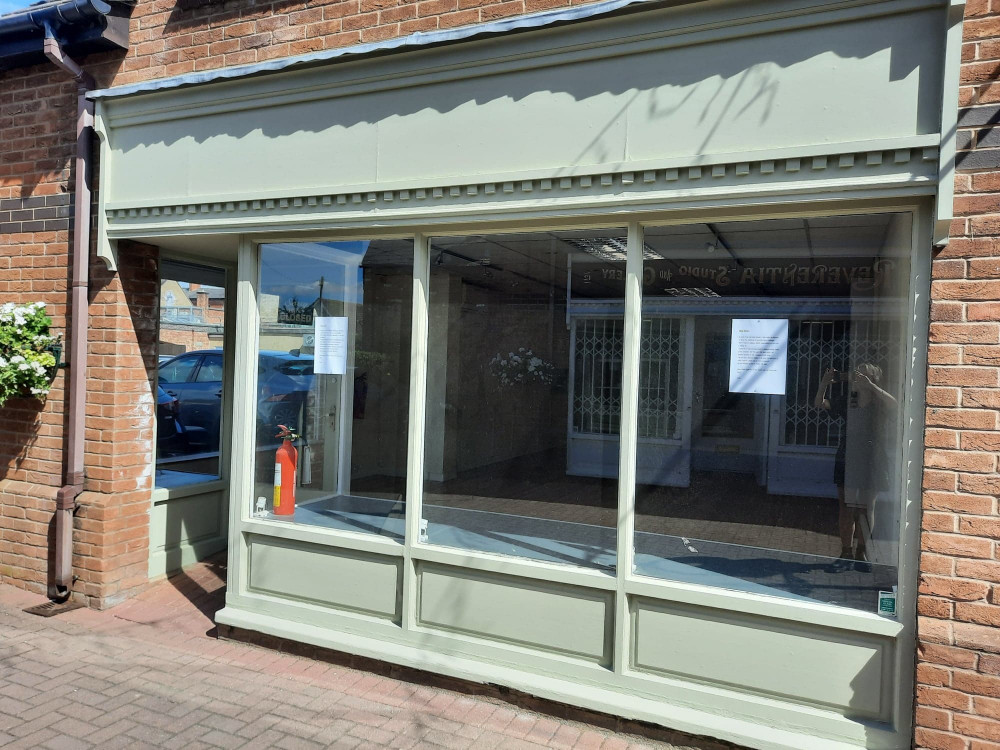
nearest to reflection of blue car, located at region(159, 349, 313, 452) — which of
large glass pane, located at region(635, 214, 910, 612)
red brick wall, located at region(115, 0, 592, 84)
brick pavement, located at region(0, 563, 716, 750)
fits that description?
brick pavement, located at region(0, 563, 716, 750)

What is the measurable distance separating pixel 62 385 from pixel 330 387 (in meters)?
2.13

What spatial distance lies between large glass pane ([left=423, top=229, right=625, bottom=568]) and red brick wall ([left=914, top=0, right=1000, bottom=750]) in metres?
1.59

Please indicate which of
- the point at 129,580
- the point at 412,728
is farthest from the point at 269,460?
the point at 412,728

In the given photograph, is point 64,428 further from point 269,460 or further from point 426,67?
point 426,67

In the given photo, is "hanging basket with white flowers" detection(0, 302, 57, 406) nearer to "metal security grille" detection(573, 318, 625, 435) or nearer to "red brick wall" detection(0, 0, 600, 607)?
"red brick wall" detection(0, 0, 600, 607)

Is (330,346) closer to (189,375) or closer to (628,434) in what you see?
(189,375)

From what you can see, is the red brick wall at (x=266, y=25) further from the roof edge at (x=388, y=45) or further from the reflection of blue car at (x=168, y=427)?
the reflection of blue car at (x=168, y=427)

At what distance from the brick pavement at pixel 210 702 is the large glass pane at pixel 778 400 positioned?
106 centimetres

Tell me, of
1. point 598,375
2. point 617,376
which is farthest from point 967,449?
point 598,375

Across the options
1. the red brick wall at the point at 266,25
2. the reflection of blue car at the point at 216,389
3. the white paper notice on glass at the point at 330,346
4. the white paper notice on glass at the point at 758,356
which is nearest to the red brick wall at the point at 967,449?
the white paper notice on glass at the point at 758,356

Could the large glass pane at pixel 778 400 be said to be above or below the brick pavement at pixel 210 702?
above

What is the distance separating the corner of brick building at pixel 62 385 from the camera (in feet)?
18.4

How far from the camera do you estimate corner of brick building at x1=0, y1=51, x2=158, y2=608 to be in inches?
220

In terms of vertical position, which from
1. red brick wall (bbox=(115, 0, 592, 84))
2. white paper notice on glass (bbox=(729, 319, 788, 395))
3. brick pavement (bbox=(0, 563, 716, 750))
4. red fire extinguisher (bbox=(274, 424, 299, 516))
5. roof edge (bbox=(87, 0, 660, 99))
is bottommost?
brick pavement (bbox=(0, 563, 716, 750))
